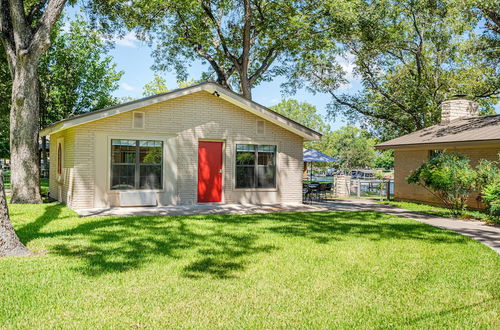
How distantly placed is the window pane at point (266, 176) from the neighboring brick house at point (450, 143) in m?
6.67

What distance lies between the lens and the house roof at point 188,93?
38.9 ft

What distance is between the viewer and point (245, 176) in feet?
48.8

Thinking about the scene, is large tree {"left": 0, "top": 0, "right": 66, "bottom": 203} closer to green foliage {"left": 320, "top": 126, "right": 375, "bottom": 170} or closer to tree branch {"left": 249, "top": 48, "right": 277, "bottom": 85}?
tree branch {"left": 249, "top": 48, "right": 277, "bottom": 85}

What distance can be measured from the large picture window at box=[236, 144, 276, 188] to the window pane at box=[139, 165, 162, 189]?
2.96 meters

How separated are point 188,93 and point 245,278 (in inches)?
358

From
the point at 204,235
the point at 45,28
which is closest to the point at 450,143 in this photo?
the point at 204,235

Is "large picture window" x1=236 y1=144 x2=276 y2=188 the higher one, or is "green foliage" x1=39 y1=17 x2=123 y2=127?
"green foliage" x1=39 y1=17 x2=123 y2=127

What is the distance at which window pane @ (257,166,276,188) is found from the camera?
15094mm

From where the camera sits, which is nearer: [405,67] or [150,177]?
[150,177]

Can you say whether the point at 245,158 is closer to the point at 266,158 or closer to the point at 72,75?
the point at 266,158

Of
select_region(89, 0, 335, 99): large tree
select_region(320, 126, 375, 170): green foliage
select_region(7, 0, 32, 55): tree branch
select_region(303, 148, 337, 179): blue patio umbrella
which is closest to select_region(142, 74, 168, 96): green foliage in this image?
select_region(89, 0, 335, 99): large tree

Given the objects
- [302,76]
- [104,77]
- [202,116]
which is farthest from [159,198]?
[104,77]

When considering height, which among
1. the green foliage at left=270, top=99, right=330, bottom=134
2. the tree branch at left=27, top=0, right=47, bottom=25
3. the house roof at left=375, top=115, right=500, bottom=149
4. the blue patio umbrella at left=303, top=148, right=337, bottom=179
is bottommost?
the blue patio umbrella at left=303, top=148, right=337, bottom=179

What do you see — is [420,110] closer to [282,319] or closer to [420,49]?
[420,49]
